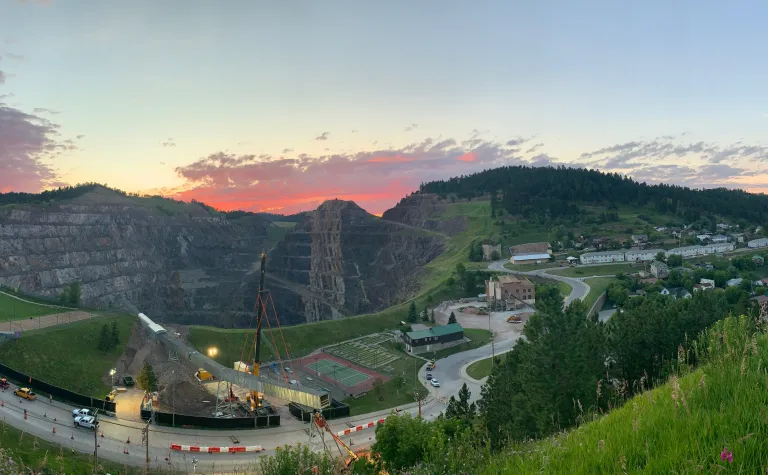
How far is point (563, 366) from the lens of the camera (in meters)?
21.0

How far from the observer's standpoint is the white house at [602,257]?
102 m

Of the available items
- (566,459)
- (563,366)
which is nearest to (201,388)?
(563,366)

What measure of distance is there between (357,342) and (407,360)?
1025cm

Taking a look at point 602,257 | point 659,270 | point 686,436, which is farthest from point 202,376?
point 602,257

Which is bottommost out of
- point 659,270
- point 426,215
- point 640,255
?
point 659,270

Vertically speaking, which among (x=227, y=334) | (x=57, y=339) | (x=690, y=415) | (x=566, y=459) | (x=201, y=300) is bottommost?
(x=201, y=300)

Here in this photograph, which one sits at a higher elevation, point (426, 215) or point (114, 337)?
point (426, 215)

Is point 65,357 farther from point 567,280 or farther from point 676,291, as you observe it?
point 676,291

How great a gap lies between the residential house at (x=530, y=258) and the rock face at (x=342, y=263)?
80.0 ft

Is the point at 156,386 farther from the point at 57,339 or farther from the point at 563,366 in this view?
the point at 563,366

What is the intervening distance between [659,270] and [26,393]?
95.1 m

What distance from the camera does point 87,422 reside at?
113 feet

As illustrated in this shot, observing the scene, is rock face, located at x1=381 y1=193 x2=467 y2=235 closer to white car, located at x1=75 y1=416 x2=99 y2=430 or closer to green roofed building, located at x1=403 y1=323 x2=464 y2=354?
green roofed building, located at x1=403 y1=323 x2=464 y2=354

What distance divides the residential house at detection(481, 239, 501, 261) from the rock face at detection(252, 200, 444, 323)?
16.8 meters
